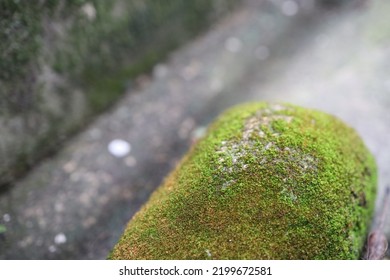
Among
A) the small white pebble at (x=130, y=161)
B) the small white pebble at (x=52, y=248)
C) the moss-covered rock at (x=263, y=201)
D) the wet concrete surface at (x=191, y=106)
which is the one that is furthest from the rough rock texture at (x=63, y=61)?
the moss-covered rock at (x=263, y=201)

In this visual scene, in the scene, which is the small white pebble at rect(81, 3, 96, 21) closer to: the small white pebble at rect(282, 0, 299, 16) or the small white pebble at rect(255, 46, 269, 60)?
the small white pebble at rect(255, 46, 269, 60)

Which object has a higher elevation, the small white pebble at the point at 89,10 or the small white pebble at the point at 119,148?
the small white pebble at the point at 89,10

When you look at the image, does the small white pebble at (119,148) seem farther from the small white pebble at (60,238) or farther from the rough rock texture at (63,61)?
the small white pebble at (60,238)

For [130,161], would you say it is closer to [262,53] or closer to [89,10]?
[89,10]

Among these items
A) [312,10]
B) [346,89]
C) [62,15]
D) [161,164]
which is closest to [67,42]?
[62,15]

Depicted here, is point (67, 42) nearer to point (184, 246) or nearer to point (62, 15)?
point (62, 15)
